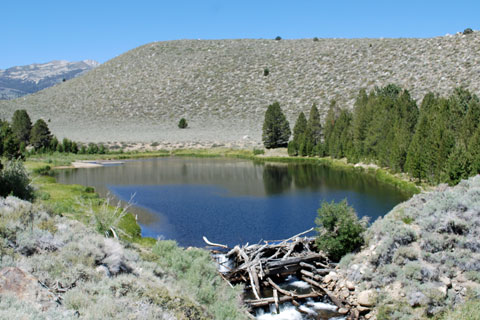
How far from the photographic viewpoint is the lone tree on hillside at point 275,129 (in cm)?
8394

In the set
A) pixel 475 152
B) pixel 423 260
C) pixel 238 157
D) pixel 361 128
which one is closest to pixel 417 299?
pixel 423 260

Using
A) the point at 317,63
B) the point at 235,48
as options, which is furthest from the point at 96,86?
the point at 317,63

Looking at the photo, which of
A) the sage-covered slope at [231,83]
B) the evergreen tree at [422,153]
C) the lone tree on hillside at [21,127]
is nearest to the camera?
the evergreen tree at [422,153]

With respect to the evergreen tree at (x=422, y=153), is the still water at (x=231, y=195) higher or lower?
lower

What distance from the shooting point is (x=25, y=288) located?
28.0ft

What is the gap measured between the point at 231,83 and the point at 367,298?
Result: 379 ft

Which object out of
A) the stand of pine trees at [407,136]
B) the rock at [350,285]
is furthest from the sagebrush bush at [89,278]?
the stand of pine trees at [407,136]

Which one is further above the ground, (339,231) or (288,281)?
(339,231)

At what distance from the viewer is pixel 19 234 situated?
11141 millimetres

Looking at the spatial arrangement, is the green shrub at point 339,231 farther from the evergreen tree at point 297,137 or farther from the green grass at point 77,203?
the evergreen tree at point 297,137

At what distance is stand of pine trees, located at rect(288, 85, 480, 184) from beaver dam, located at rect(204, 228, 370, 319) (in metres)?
21.6

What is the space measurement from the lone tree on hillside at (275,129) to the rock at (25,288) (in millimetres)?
75875

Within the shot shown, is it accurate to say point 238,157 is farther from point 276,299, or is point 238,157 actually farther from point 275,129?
point 276,299

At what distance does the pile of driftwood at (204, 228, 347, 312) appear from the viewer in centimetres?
1769
